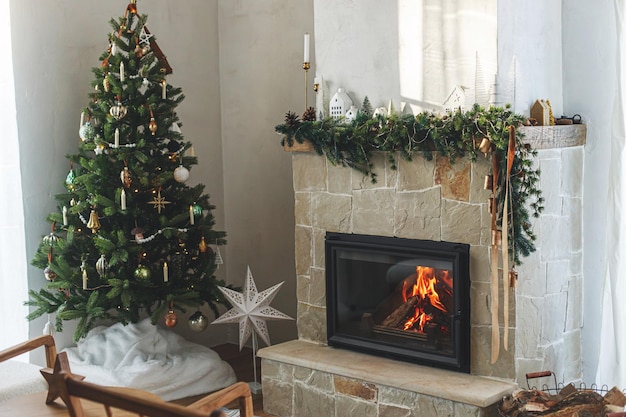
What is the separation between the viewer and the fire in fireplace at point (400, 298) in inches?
141

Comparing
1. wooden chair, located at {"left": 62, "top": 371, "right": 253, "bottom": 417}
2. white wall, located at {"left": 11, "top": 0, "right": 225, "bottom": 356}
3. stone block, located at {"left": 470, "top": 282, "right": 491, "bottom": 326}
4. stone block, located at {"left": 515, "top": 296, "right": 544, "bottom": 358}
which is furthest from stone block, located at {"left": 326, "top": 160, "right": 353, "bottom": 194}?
wooden chair, located at {"left": 62, "top": 371, "right": 253, "bottom": 417}

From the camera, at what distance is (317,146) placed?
392cm

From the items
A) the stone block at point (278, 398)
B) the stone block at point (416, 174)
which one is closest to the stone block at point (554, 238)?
the stone block at point (416, 174)

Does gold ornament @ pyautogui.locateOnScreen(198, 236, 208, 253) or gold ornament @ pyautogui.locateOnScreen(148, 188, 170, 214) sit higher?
gold ornament @ pyautogui.locateOnScreen(148, 188, 170, 214)

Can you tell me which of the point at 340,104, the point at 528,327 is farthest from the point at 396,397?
the point at 340,104

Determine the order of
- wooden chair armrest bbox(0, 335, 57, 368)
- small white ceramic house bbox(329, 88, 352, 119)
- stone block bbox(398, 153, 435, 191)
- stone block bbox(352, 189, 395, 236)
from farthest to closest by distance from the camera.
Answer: small white ceramic house bbox(329, 88, 352, 119), stone block bbox(352, 189, 395, 236), stone block bbox(398, 153, 435, 191), wooden chair armrest bbox(0, 335, 57, 368)

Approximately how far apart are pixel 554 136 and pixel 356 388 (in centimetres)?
141

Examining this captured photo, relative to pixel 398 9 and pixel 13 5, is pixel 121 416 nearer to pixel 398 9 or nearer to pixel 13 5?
pixel 398 9

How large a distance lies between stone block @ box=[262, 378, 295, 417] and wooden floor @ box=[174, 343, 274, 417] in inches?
1.6

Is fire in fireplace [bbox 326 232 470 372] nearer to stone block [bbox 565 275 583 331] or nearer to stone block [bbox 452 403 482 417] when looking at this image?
stone block [bbox 452 403 482 417]

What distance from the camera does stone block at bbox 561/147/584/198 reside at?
3557 millimetres

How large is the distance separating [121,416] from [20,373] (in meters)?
0.94

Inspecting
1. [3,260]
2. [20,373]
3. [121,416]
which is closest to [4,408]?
[121,416]

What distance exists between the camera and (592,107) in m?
3.65
